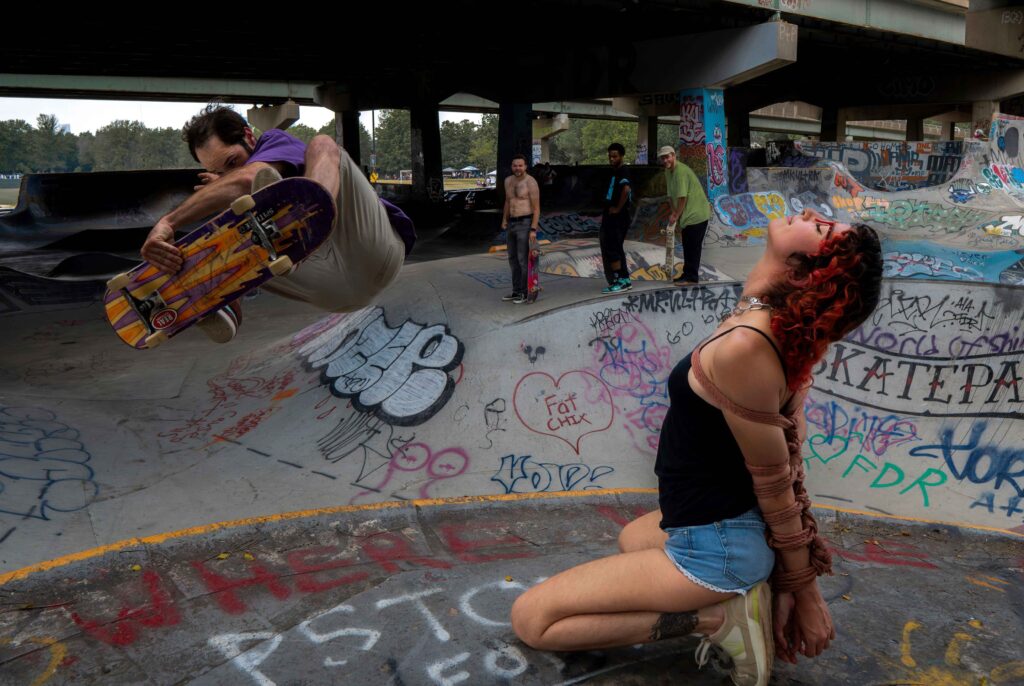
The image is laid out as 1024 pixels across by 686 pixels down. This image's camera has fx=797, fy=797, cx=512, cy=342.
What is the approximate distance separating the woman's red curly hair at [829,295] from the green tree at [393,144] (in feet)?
375

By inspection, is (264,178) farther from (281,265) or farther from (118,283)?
(118,283)

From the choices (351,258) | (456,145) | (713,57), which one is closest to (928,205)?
(713,57)

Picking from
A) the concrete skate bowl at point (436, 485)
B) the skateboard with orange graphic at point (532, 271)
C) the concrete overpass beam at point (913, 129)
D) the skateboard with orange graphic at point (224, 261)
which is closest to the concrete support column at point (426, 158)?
the concrete skate bowl at point (436, 485)

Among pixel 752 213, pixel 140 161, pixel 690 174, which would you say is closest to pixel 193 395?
pixel 690 174

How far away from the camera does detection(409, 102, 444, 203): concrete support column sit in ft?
95.8

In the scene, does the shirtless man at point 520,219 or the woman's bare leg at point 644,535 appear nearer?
the woman's bare leg at point 644,535

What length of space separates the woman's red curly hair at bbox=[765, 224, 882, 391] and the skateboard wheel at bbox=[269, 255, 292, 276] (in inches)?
101

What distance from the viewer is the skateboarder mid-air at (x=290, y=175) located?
397 centimetres

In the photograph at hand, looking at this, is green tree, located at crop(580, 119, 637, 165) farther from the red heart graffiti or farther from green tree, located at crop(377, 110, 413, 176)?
the red heart graffiti

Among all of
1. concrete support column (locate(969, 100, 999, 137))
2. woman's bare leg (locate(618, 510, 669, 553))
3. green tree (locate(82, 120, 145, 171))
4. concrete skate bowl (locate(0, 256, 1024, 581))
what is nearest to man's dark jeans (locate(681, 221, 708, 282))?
concrete skate bowl (locate(0, 256, 1024, 581))

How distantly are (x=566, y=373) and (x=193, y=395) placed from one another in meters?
4.17

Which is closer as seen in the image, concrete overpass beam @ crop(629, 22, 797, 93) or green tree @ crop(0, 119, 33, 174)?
concrete overpass beam @ crop(629, 22, 797, 93)

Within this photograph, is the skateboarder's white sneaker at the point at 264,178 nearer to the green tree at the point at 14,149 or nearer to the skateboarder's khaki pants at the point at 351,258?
the skateboarder's khaki pants at the point at 351,258

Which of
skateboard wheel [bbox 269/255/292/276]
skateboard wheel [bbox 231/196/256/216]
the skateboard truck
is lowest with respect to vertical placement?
skateboard wheel [bbox 269/255/292/276]
